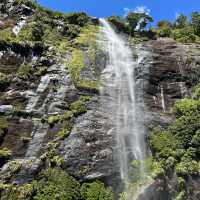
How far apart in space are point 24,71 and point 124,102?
7181 millimetres

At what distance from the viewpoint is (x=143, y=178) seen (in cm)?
2236

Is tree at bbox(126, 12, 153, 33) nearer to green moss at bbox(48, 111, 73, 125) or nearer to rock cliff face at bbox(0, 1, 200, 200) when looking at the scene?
rock cliff face at bbox(0, 1, 200, 200)

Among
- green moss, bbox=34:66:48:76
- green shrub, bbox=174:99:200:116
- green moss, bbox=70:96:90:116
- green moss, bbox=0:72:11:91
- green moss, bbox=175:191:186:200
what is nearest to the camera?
green moss, bbox=175:191:186:200

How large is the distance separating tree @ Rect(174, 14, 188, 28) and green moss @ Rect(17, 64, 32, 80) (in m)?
20.1

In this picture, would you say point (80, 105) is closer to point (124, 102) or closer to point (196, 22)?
point (124, 102)

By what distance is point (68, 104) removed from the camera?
88.8 ft

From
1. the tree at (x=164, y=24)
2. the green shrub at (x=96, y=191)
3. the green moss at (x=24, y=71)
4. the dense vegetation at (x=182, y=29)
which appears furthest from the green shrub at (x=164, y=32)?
the green shrub at (x=96, y=191)

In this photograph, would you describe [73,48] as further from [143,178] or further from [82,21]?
[143,178]

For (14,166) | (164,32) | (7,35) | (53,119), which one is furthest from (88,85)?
(164,32)

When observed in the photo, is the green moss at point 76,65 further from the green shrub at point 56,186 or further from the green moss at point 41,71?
the green shrub at point 56,186

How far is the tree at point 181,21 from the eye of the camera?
44.1 metres

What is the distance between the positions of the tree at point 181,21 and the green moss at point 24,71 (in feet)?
65.9

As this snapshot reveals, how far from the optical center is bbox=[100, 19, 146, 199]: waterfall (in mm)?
23844

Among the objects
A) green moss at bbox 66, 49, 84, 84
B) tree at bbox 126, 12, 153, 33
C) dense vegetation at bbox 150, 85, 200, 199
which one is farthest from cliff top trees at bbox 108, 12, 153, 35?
dense vegetation at bbox 150, 85, 200, 199
